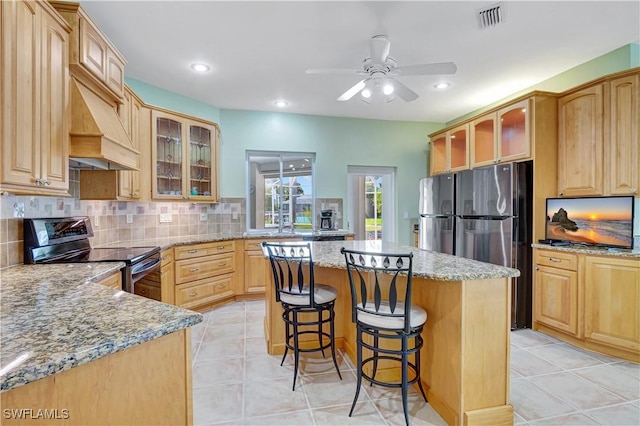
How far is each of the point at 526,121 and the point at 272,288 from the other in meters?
3.09

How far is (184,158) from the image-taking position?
3.97m

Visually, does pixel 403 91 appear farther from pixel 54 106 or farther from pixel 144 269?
pixel 144 269

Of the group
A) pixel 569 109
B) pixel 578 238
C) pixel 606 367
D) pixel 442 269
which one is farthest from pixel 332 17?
pixel 606 367

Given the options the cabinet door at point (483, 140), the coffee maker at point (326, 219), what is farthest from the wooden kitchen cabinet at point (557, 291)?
the coffee maker at point (326, 219)

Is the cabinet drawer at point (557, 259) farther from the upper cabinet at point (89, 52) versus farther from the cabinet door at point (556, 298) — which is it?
the upper cabinet at point (89, 52)

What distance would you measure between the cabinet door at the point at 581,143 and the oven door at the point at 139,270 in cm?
405

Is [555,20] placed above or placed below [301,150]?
above

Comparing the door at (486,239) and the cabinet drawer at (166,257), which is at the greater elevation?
the door at (486,239)

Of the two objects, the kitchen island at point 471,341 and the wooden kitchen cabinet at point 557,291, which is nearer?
the kitchen island at point 471,341

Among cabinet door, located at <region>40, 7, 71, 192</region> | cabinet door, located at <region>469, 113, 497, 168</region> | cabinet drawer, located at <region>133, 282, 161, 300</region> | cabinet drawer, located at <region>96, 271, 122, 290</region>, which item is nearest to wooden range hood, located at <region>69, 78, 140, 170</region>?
cabinet door, located at <region>40, 7, 71, 192</region>

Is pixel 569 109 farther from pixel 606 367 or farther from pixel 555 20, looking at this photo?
pixel 606 367

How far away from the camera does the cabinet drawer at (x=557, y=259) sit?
2.87 metres

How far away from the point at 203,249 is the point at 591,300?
13.2 feet

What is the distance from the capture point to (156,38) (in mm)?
2713
